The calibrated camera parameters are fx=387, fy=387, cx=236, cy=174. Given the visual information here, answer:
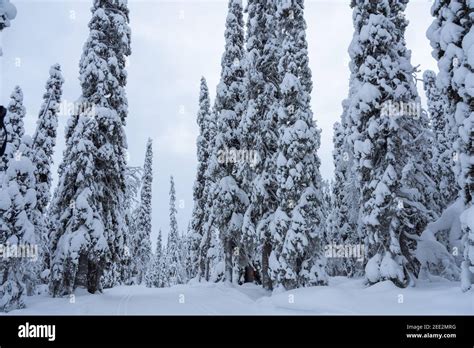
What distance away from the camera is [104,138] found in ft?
67.0

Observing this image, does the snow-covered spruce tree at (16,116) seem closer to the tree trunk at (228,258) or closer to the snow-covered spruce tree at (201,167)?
the tree trunk at (228,258)

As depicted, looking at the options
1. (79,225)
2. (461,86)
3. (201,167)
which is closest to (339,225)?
(201,167)

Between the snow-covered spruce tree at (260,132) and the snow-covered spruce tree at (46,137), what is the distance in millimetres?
13342

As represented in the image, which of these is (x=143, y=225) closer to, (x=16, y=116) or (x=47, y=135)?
(x=47, y=135)

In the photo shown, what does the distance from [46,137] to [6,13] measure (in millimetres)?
20251

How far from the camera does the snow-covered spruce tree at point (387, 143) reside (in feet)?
49.8

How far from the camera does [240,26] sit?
28.9m

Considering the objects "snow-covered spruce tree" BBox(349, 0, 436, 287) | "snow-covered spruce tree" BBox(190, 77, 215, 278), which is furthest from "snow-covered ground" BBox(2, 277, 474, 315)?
"snow-covered spruce tree" BBox(190, 77, 215, 278)

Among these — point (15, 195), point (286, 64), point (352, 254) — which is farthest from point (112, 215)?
point (352, 254)

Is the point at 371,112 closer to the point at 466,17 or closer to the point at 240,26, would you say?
the point at 466,17

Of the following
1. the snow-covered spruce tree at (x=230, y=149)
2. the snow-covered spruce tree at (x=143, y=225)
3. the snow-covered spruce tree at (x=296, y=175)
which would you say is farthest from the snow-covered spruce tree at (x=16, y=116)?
the snow-covered spruce tree at (x=143, y=225)

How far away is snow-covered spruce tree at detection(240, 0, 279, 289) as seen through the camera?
22578 millimetres

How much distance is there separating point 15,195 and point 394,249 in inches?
621
